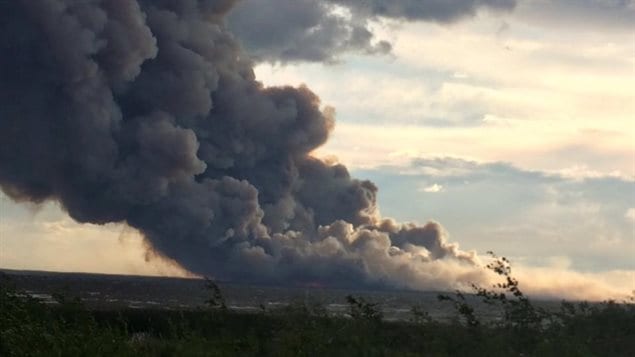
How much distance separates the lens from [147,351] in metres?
25.9

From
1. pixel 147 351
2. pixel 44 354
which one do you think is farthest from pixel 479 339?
pixel 44 354

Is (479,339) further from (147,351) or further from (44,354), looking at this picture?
(44,354)

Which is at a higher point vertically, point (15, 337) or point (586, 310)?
point (586, 310)

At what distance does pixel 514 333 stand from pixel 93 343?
15.5 meters

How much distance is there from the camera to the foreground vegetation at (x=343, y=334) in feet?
84.0

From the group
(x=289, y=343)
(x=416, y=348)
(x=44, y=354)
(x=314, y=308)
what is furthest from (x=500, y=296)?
(x=44, y=354)

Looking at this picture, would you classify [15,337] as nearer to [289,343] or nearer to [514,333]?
[289,343]

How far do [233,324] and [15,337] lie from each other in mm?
15983

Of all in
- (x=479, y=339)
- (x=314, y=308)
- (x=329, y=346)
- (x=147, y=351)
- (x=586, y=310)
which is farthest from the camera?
(x=586, y=310)

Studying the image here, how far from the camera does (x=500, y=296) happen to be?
3322cm

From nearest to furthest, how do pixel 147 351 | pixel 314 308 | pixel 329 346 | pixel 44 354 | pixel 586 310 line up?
pixel 44 354 → pixel 147 351 → pixel 329 346 → pixel 314 308 → pixel 586 310

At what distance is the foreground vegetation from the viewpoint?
2559cm

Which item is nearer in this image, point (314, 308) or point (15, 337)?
point (15, 337)

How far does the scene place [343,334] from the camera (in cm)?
3014
